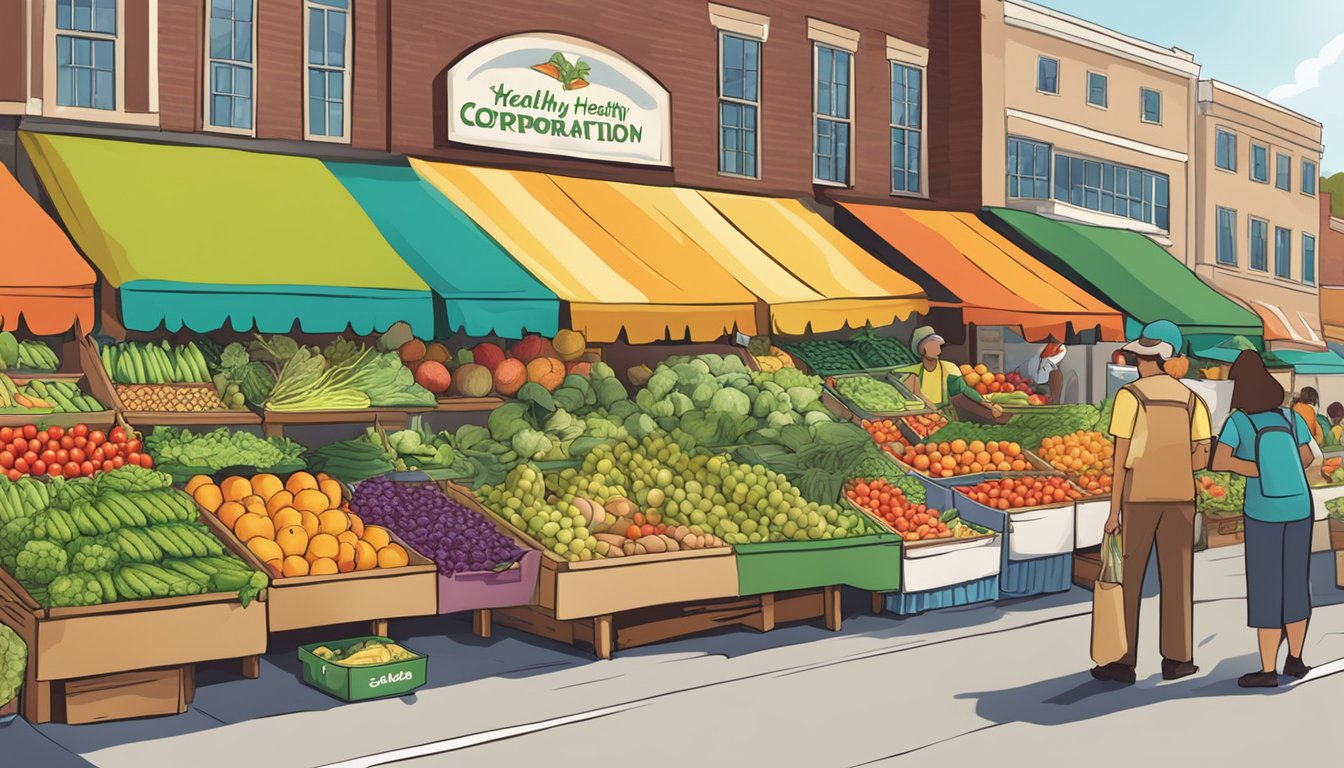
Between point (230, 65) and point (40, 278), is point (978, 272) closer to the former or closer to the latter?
point (230, 65)

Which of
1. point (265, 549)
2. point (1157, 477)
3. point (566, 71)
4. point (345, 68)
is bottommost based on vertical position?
point (265, 549)

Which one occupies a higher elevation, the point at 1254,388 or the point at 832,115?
the point at 832,115

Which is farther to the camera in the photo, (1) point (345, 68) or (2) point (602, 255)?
(1) point (345, 68)

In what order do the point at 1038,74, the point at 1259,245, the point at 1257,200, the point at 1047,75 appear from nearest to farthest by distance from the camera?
1. the point at 1038,74
2. the point at 1047,75
3. the point at 1257,200
4. the point at 1259,245

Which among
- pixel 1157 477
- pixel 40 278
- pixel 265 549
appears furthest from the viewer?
pixel 40 278

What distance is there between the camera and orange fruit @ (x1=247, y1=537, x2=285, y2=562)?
9.68 metres

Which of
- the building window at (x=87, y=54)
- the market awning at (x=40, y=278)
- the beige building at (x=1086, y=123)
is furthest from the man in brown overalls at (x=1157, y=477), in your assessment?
the beige building at (x=1086, y=123)

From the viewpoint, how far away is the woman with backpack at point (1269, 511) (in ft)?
30.8

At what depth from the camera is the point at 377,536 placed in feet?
33.8

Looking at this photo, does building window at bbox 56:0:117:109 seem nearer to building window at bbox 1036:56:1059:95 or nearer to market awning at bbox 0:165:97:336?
market awning at bbox 0:165:97:336

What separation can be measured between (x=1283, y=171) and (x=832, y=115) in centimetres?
2004

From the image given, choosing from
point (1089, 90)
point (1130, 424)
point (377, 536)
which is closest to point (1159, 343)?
point (1130, 424)

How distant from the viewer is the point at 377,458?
37.2 feet

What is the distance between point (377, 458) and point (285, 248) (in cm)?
211
